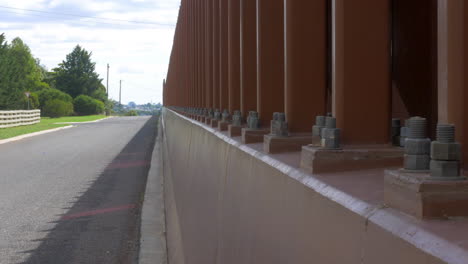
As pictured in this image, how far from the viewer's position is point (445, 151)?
1224 millimetres

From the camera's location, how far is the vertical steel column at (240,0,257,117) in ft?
13.0

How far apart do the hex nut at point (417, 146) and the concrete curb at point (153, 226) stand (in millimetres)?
5481

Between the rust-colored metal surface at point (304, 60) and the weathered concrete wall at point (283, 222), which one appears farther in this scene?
the rust-colored metal surface at point (304, 60)

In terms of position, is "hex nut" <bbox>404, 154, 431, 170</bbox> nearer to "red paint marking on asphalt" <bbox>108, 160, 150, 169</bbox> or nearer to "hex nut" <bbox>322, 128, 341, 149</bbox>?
"hex nut" <bbox>322, 128, 341, 149</bbox>

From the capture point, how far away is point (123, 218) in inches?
361

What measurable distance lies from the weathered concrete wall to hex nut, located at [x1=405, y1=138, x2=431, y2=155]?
0.15 meters

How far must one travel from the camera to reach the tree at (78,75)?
111 m

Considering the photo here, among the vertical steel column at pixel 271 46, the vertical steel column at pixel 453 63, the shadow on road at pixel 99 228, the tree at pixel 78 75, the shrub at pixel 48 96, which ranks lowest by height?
the shadow on road at pixel 99 228

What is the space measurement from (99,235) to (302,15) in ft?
19.8

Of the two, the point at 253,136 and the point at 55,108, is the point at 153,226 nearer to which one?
the point at 253,136

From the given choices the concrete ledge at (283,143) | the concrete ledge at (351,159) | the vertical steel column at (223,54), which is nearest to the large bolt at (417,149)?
the concrete ledge at (351,159)

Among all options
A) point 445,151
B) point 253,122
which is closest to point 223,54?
point 253,122

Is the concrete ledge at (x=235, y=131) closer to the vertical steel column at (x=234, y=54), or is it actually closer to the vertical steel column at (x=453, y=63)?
the vertical steel column at (x=234, y=54)

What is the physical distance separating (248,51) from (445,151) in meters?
2.83
